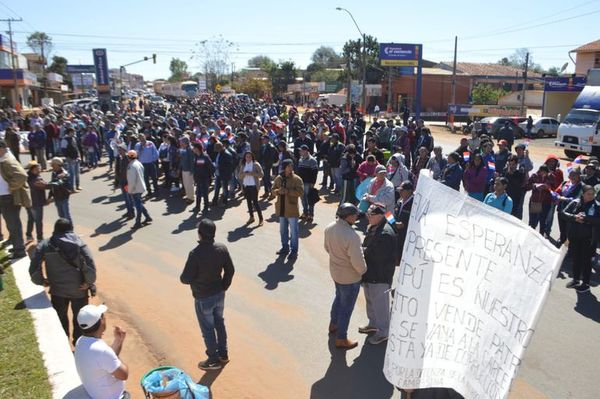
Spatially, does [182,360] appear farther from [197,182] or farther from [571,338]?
[197,182]

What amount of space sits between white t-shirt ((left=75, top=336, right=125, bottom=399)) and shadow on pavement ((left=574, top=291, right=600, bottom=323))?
20.6 feet

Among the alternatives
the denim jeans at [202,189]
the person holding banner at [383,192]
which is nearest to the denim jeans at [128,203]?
the denim jeans at [202,189]

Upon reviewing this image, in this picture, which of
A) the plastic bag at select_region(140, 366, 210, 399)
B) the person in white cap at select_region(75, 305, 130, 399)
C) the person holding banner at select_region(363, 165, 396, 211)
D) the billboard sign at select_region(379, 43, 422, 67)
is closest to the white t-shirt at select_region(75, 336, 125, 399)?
the person in white cap at select_region(75, 305, 130, 399)

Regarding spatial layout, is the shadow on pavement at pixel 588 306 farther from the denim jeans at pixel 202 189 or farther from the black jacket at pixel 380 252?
the denim jeans at pixel 202 189

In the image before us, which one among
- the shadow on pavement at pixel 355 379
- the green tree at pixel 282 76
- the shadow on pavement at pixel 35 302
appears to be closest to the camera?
the shadow on pavement at pixel 355 379

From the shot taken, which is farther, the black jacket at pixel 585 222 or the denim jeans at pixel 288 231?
the denim jeans at pixel 288 231

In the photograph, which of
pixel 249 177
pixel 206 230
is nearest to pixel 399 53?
pixel 249 177

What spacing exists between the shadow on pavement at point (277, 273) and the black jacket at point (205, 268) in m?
2.66

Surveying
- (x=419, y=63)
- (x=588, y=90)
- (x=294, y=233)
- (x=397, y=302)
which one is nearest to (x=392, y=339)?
(x=397, y=302)

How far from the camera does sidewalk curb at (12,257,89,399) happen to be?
489 centimetres

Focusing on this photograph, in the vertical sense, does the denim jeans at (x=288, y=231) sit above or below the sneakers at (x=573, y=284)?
above

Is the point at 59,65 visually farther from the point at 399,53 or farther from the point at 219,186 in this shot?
the point at 219,186

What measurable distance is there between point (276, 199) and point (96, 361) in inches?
296

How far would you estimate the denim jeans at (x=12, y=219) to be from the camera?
29.1 feet
